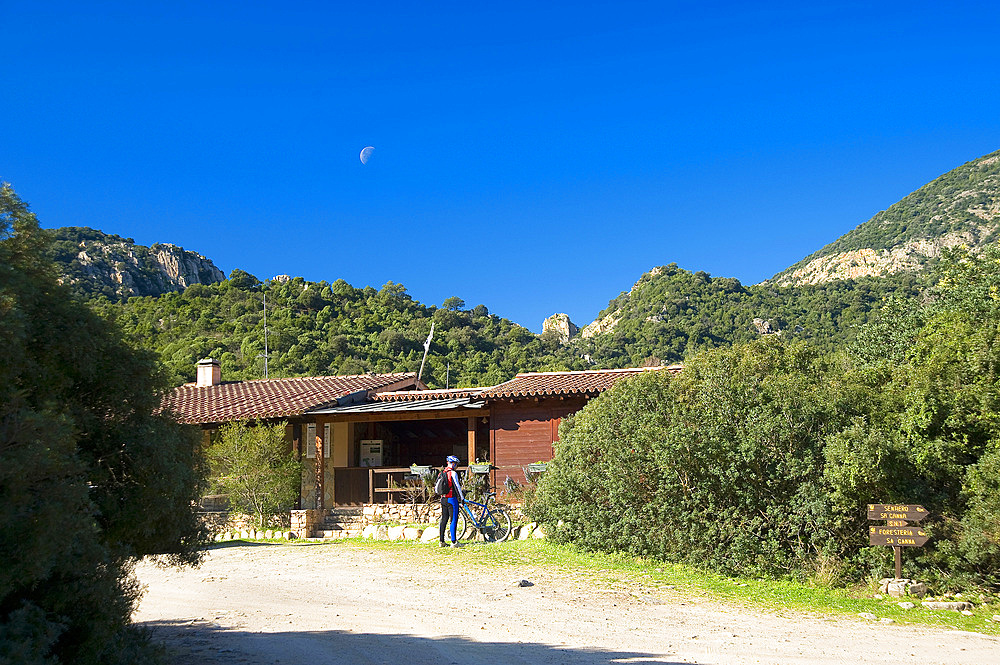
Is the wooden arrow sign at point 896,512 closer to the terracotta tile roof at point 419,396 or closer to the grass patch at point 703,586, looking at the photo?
the grass patch at point 703,586

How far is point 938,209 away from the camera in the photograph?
66000 millimetres

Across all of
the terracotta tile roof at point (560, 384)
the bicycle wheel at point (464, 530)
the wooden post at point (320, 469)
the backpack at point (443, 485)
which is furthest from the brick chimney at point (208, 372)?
the backpack at point (443, 485)

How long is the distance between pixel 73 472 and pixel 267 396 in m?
18.4

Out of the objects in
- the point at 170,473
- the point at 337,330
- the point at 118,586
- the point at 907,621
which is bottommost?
the point at 907,621

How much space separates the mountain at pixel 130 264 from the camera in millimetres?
43406

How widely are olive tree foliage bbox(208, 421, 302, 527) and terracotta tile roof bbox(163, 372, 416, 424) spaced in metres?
0.99

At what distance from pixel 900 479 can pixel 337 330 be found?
34766 mm

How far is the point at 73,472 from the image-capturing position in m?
4.62

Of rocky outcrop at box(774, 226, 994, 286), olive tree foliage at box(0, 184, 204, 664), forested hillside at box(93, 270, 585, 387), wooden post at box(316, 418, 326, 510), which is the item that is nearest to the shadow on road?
olive tree foliage at box(0, 184, 204, 664)

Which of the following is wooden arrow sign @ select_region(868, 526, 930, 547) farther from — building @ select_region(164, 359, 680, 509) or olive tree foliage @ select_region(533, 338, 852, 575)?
building @ select_region(164, 359, 680, 509)

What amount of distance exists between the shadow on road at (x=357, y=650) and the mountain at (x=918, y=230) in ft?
183

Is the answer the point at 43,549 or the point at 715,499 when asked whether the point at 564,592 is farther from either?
the point at 43,549

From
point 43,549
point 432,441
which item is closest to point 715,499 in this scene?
point 43,549

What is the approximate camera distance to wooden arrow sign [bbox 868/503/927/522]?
857 cm
